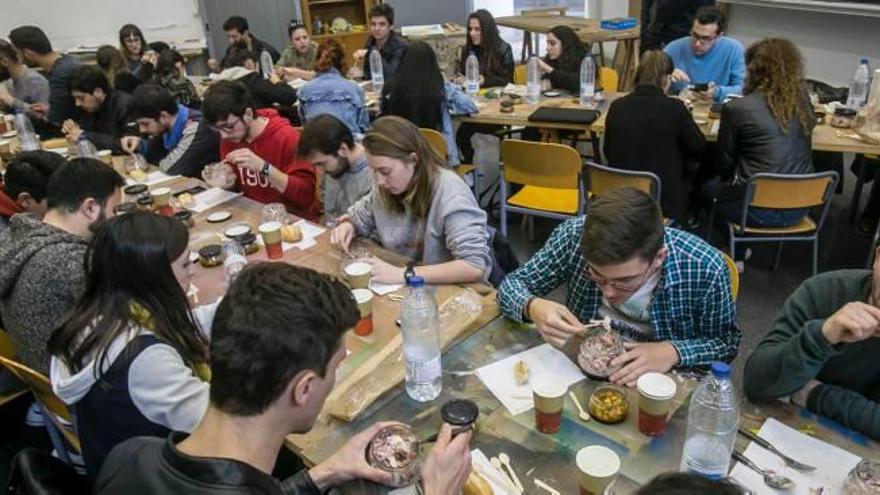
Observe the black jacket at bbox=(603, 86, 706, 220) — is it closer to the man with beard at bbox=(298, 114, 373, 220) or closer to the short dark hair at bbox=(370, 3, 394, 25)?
the man with beard at bbox=(298, 114, 373, 220)

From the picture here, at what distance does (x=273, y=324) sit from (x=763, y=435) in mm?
1160

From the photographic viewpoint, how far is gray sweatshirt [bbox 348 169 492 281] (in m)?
2.39

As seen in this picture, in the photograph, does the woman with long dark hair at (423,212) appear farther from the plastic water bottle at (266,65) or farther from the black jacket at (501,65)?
the plastic water bottle at (266,65)

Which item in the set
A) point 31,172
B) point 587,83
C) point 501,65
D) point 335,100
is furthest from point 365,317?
point 501,65

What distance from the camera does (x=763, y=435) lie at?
1.46 metres

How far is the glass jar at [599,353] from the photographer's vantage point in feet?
5.44

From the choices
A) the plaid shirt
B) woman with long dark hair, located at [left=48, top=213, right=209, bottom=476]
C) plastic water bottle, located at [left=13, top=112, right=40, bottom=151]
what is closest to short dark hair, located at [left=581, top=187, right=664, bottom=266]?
the plaid shirt

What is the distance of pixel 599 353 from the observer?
167 centimetres

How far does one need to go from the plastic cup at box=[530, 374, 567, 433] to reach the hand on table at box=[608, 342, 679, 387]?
21 cm

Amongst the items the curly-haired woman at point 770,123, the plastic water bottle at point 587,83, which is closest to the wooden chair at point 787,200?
the curly-haired woman at point 770,123

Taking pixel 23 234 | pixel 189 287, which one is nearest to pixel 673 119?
pixel 189 287

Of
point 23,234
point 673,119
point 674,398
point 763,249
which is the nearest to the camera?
point 674,398

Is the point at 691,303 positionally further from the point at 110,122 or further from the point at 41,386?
the point at 110,122

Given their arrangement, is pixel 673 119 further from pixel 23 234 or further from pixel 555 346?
pixel 23 234
